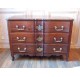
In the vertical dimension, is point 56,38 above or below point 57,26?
below

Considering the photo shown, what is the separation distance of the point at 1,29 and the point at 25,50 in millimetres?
862

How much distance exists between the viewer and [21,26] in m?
1.84

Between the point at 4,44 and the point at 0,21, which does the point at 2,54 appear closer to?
the point at 4,44

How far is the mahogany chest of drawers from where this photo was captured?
5.98 ft

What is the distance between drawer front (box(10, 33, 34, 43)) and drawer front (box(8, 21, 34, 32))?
0.23ft

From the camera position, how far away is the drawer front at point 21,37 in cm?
189

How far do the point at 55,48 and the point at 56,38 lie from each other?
179 mm

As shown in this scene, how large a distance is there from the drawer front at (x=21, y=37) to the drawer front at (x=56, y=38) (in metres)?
0.25

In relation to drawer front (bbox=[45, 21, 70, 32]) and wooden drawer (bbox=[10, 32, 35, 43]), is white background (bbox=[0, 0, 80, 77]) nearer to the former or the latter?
drawer front (bbox=[45, 21, 70, 32])

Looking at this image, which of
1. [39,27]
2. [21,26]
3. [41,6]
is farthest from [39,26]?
[41,6]

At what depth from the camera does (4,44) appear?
257 cm

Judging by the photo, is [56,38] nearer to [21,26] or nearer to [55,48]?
[55,48]

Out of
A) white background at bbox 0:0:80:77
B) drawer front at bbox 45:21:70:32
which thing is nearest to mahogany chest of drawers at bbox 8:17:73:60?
drawer front at bbox 45:21:70:32
